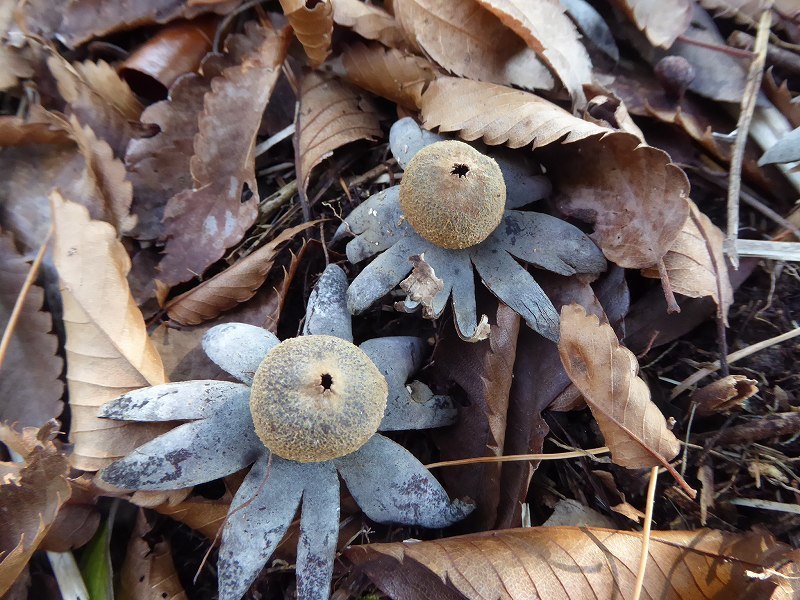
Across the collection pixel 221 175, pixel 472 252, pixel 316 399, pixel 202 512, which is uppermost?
pixel 221 175

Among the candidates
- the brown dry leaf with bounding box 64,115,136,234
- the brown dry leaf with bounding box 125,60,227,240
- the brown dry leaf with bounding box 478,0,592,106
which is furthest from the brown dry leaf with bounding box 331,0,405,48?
the brown dry leaf with bounding box 64,115,136,234

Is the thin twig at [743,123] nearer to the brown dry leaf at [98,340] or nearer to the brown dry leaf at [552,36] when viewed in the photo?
the brown dry leaf at [552,36]

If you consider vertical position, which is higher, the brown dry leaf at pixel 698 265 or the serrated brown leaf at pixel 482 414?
the brown dry leaf at pixel 698 265

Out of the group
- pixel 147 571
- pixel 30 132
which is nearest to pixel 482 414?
pixel 147 571

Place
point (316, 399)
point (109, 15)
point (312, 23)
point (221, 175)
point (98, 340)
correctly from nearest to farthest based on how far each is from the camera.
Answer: point (316, 399) → point (98, 340) → point (312, 23) → point (221, 175) → point (109, 15)

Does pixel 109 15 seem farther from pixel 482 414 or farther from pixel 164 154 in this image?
pixel 482 414

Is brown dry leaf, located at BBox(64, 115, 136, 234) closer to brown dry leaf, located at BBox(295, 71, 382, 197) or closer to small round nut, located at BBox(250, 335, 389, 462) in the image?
brown dry leaf, located at BBox(295, 71, 382, 197)

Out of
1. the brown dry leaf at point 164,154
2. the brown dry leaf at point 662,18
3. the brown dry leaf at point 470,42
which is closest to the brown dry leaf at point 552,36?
the brown dry leaf at point 470,42

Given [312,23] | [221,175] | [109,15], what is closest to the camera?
[312,23]
